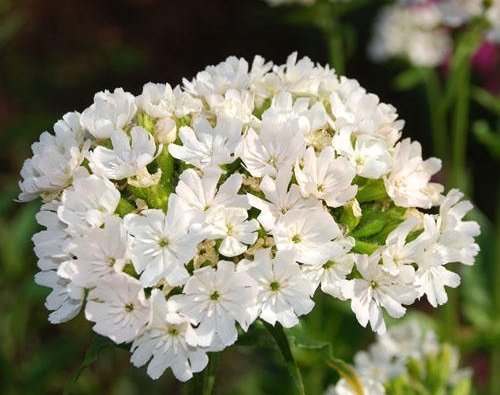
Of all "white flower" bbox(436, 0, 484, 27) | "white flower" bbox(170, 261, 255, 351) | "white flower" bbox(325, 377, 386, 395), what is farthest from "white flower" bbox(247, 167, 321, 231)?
"white flower" bbox(436, 0, 484, 27)

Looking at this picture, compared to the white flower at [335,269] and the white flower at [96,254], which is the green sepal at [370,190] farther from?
the white flower at [96,254]

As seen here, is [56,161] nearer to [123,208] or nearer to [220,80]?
[123,208]

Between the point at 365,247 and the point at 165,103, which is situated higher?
the point at 165,103

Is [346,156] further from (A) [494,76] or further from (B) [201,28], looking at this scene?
(B) [201,28]

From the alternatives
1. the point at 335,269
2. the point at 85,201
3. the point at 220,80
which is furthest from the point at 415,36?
the point at 85,201

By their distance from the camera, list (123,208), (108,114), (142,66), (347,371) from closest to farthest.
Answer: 1. (123,208)
2. (108,114)
3. (347,371)
4. (142,66)

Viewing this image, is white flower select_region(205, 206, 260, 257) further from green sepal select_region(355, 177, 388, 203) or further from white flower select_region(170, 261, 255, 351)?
green sepal select_region(355, 177, 388, 203)

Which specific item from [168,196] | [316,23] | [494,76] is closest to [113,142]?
[168,196]
